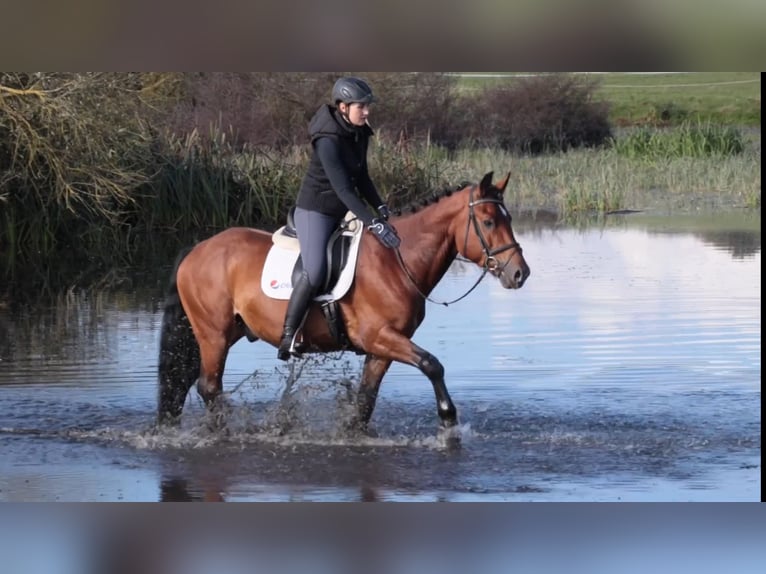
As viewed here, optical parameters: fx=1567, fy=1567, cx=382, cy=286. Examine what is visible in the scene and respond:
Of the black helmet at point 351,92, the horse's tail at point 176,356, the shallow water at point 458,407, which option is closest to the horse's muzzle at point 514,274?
the shallow water at point 458,407

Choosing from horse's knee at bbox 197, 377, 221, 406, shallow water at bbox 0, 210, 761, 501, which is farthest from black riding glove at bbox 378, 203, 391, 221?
horse's knee at bbox 197, 377, 221, 406

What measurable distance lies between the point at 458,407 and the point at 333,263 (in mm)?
1777

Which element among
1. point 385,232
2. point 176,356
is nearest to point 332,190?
point 385,232

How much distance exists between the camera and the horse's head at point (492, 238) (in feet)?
30.6

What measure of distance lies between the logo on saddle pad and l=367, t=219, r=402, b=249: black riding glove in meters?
0.31

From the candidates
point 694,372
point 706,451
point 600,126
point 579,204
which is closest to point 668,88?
point 600,126

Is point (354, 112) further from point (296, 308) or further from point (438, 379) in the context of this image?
point (438, 379)

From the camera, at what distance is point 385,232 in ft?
30.6

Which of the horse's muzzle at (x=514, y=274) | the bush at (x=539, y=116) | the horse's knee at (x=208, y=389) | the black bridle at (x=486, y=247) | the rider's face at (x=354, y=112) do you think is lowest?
the horse's knee at (x=208, y=389)

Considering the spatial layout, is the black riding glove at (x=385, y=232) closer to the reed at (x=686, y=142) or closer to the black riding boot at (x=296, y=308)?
the black riding boot at (x=296, y=308)

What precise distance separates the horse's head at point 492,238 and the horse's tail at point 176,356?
80.7 inches

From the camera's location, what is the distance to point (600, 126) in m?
23.1

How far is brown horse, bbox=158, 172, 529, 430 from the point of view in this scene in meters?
9.38

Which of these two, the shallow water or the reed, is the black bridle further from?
the reed
